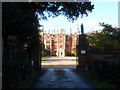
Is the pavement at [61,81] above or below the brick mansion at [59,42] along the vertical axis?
below

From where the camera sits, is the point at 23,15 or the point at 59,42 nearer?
the point at 23,15

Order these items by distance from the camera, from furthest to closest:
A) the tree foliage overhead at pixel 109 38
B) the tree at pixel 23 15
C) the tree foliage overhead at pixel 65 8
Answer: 1. the tree foliage overhead at pixel 109 38
2. the tree foliage overhead at pixel 65 8
3. the tree at pixel 23 15

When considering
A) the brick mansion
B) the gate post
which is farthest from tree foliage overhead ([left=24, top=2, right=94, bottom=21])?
the brick mansion

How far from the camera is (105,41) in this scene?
28062 millimetres

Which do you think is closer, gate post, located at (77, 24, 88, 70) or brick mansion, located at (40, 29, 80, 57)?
gate post, located at (77, 24, 88, 70)

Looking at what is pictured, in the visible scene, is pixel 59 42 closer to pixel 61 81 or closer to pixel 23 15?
pixel 61 81

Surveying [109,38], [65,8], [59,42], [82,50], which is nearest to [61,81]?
[65,8]

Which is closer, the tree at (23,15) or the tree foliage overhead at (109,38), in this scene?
the tree at (23,15)

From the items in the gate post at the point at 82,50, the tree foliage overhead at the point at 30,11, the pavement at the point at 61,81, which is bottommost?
the pavement at the point at 61,81

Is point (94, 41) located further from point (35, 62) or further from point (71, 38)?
point (71, 38)

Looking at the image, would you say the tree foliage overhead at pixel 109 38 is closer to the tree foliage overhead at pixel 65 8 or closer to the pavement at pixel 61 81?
the pavement at pixel 61 81

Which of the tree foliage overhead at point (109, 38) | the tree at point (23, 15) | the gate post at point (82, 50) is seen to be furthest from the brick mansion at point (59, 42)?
the tree at point (23, 15)

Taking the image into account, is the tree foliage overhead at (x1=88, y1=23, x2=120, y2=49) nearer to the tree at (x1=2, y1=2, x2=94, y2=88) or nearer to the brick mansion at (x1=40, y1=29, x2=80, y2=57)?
the tree at (x1=2, y1=2, x2=94, y2=88)

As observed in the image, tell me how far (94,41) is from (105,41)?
3918 millimetres
